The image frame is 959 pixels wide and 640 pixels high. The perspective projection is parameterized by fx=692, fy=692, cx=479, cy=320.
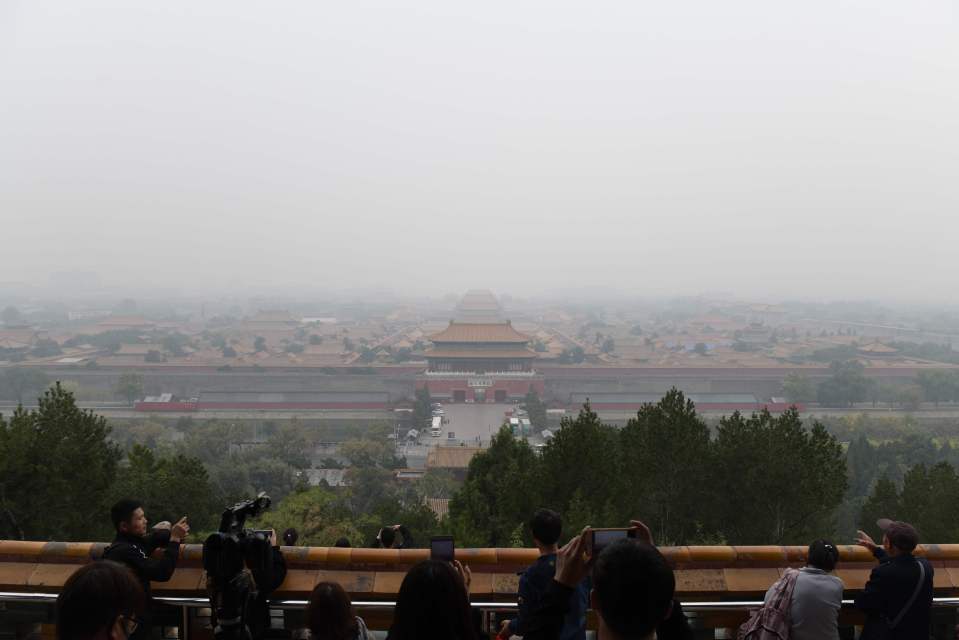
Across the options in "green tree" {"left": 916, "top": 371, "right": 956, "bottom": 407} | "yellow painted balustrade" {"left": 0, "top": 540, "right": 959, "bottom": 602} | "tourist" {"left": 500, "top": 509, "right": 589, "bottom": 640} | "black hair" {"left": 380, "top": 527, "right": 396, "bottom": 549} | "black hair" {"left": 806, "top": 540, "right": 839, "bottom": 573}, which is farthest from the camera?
"green tree" {"left": 916, "top": 371, "right": 956, "bottom": 407}

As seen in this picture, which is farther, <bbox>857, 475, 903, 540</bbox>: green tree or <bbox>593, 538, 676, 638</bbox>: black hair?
<bbox>857, 475, 903, 540</bbox>: green tree

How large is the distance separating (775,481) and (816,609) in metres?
5.51

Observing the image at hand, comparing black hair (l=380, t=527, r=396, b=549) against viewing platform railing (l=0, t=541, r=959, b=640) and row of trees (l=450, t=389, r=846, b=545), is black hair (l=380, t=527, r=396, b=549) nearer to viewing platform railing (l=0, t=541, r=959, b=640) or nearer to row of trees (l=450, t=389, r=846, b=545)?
viewing platform railing (l=0, t=541, r=959, b=640)

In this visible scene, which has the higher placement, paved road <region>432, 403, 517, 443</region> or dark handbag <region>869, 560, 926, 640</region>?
dark handbag <region>869, 560, 926, 640</region>

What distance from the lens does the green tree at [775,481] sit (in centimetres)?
693

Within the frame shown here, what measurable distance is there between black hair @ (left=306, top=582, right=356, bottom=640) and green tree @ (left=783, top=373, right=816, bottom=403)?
2989 cm

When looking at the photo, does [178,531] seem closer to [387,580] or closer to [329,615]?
[387,580]

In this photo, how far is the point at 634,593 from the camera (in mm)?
1320

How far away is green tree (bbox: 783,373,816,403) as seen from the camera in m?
28.8

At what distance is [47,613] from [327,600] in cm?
146

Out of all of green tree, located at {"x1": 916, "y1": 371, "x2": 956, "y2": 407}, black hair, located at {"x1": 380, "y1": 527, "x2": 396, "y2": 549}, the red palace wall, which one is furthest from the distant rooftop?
black hair, located at {"x1": 380, "y1": 527, "x2": 396, "y2": 549}

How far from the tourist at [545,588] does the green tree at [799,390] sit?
29420 mm

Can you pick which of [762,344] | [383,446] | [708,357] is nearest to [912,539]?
[383,446]

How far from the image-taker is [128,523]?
2.26 metres
